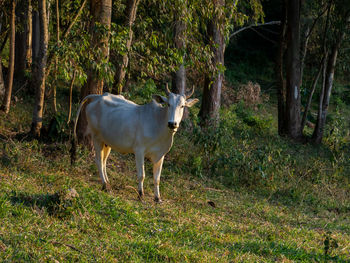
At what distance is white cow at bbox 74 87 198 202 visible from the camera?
739 cm

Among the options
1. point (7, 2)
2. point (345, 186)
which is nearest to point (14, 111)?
point (7, 2)

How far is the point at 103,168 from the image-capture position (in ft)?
25.7

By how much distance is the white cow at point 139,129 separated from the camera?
7.39 m

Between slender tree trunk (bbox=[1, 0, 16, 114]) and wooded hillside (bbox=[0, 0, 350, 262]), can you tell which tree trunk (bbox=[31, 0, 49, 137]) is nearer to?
wooded hillside (bbox=[0, 0, 350, 262])

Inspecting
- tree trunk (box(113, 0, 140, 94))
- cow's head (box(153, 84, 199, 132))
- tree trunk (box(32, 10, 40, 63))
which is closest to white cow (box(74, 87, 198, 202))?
cow's head (box(153, 84, 199, 132))

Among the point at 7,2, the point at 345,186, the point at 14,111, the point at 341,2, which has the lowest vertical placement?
the point at 345,186

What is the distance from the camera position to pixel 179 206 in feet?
24.4

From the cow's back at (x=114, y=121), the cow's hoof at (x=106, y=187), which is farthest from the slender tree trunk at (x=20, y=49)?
the cow's hoof at (x=106, y=187)

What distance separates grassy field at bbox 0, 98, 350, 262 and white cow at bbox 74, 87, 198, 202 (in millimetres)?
556

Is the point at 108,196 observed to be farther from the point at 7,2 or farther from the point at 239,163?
the point at 7,2

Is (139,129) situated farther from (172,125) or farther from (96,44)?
(96,44)

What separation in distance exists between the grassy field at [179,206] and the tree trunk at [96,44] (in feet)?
1.57

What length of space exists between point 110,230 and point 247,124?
11689 mm

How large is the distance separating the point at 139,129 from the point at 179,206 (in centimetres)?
129
